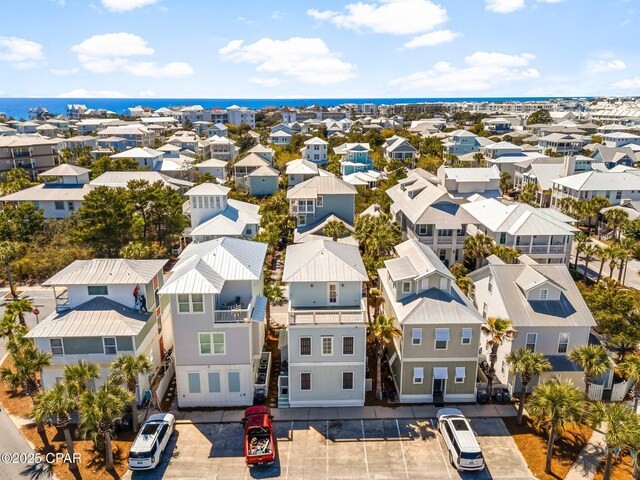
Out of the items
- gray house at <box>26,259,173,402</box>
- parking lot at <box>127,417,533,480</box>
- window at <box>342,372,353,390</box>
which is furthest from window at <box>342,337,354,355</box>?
gray house at <box>26,259,173,402</box>

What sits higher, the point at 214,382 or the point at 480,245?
the point at 480,245

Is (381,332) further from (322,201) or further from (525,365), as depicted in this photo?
(322,201)

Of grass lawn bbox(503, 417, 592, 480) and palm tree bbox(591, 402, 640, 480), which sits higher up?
palm tree bbox(591, 402, 640, 480)

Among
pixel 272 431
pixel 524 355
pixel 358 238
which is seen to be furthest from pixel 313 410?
pixel 358 238

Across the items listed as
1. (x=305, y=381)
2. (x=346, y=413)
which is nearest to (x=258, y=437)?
(x=305, y=381)

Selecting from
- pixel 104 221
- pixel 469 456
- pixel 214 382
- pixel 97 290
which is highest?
pixel 104 221

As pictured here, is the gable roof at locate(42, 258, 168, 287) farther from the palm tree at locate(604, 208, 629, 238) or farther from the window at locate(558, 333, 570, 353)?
the palm tree at locate(604, 208, 629, 238)
